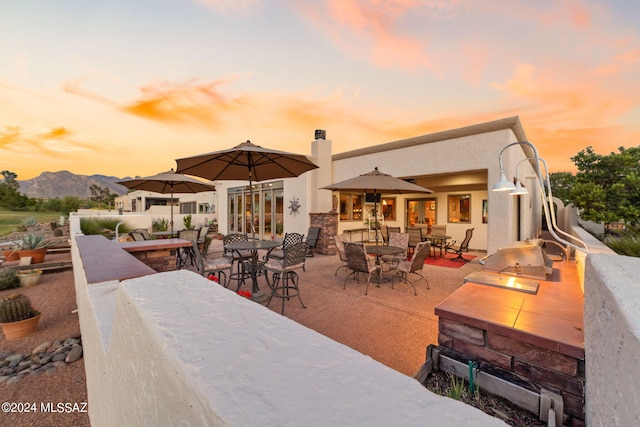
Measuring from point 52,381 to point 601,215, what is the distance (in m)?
17.9

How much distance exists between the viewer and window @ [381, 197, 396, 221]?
1302cm

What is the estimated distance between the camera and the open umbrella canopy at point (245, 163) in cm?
428

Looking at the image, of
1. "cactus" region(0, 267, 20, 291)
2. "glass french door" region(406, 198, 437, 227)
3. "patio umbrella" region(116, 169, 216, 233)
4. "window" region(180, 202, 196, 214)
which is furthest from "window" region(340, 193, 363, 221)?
"window" region(180, 202, 196, 214)

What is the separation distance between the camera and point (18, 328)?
3807mm

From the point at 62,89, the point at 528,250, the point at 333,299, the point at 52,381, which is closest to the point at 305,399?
the point at 528,250

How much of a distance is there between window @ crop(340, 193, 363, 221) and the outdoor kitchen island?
8.38 metres

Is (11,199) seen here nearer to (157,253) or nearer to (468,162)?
(157,253)

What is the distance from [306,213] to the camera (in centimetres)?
1027

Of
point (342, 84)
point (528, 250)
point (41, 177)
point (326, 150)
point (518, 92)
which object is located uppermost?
point (41, 177)

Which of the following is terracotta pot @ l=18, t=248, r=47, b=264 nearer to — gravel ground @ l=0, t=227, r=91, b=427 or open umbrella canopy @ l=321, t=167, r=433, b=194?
gravel ground @ l=0, t=227, r=91, b=427

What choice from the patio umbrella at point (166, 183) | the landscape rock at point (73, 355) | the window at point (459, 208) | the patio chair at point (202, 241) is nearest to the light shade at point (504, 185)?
the landscape rock at point (73, 355)

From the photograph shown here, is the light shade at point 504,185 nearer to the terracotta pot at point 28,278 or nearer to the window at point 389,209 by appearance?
the terracotta pot at point 28,278

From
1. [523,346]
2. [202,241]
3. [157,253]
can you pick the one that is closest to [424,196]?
[202,241]

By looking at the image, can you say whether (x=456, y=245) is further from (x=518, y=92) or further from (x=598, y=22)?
(x=598, y=22)
